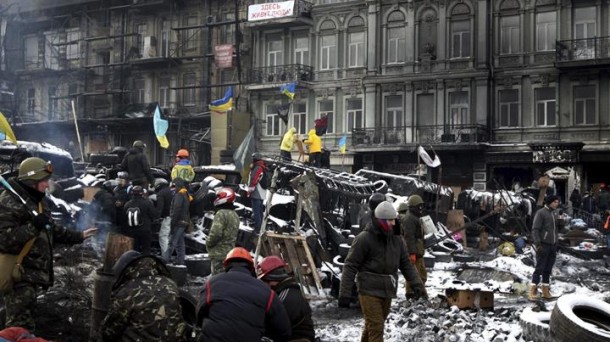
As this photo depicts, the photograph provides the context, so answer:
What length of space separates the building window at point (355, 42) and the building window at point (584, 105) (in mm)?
11148

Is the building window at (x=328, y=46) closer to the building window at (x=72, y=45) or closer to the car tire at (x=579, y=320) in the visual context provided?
the building window at (x=72, y=45)

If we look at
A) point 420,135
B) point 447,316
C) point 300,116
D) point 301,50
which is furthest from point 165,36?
point 447,316

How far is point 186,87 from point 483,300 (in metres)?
35.3

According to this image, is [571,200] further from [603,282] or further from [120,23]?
[120,23]

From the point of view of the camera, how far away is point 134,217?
13.8 metres

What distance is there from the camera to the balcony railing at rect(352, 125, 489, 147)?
35.2m

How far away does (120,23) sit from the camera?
48719mm

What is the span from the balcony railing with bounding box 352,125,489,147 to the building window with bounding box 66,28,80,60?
22.9 meters

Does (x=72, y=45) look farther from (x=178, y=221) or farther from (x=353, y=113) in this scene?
(x=178, y=221)

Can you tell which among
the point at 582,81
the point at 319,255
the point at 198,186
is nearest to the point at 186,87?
the point at 582,81

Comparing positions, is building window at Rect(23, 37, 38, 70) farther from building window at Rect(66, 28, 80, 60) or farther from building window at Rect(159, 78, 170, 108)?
building window at Rect(159, 78, 170, 108)

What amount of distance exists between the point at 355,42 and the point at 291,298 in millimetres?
34663

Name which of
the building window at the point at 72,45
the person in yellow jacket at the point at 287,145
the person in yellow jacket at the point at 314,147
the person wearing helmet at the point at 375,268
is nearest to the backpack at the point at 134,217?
the person in yellow jacket at the point at 287,145

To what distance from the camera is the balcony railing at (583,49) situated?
33.1m
